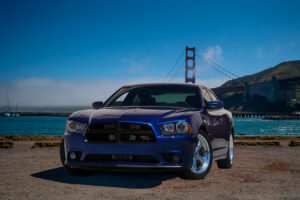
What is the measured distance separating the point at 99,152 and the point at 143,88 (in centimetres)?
204

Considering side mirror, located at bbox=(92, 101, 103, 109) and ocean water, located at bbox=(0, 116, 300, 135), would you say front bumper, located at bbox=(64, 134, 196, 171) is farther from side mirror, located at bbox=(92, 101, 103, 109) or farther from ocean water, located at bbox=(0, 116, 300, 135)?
ocean water, located at bbox=(0, 116, 300, 135)

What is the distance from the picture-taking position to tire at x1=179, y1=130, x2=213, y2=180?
16.6 ft

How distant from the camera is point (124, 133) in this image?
4539 mm

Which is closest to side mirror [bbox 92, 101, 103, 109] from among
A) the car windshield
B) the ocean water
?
the car windshield

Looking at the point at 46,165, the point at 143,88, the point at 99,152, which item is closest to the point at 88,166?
the point at 99,152

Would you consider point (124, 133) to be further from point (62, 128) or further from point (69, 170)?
point (62, 128)

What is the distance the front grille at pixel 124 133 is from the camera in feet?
14.9

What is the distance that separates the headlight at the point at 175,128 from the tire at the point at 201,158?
418mm

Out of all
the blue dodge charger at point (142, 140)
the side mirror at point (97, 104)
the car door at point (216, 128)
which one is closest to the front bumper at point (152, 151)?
the blue dodge charger at point (142, 140)

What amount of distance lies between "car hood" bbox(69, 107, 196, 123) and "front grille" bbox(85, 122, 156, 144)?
80 millimetres

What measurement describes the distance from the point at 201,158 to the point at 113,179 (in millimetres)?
1359

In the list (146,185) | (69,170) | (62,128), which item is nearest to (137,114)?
(146,185)

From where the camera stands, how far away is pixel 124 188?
4.70 metres

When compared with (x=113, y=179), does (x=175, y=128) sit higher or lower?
higher
